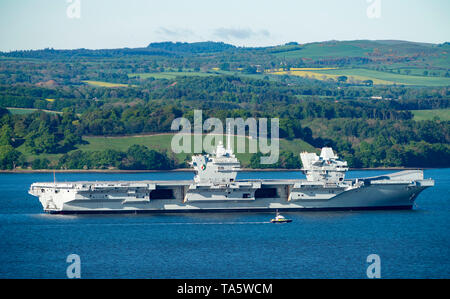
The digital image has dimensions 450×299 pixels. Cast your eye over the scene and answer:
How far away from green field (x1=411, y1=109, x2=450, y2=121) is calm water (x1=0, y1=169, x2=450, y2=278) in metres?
95.2

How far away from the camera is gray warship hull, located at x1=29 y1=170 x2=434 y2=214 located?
59.1m

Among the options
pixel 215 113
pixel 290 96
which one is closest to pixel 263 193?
pixel 215 113

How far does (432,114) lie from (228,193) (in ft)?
356

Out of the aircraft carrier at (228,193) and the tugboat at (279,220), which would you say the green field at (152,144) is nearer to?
the aircraft carrier at (228,193)

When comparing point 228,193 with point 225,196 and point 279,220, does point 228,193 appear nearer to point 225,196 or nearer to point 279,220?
point 225,196

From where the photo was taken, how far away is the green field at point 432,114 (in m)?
157

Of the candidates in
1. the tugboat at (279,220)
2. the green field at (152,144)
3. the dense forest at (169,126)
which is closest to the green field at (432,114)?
the dense forest at (169,126)

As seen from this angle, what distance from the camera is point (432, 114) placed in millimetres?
159875

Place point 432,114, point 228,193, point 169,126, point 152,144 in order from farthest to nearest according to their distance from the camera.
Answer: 1. point 432,114
2. point 169,126
3. point 152,144
4. point 228,193

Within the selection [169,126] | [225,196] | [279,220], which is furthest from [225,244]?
[169,126]

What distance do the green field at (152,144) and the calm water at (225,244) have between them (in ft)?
172

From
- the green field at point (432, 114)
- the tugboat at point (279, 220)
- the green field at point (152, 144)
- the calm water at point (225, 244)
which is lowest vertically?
the calm water at point (225, 244)
